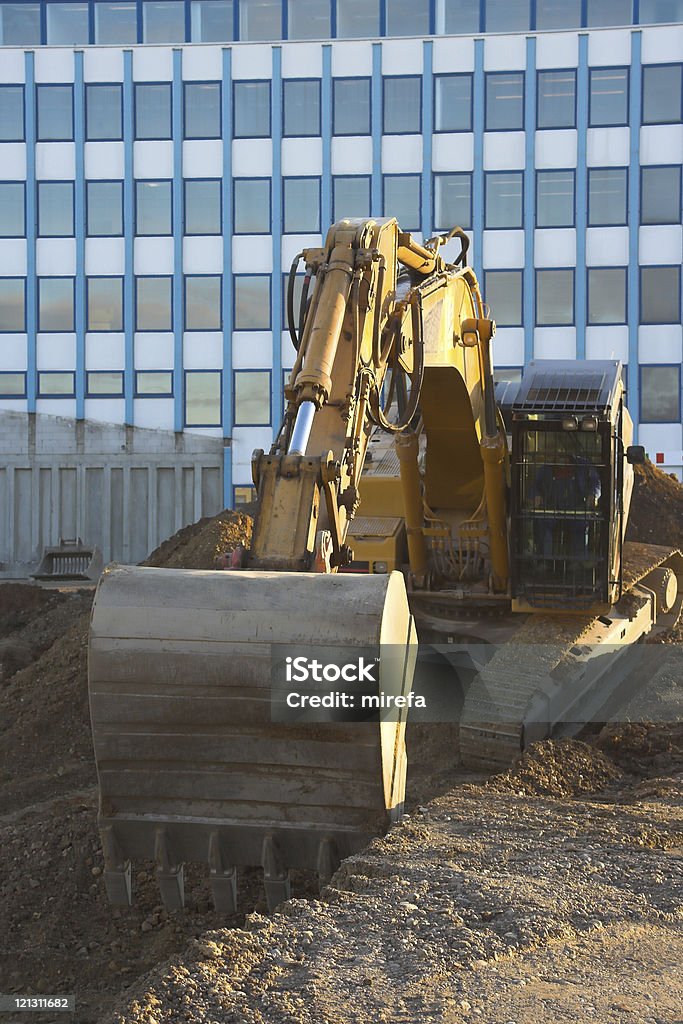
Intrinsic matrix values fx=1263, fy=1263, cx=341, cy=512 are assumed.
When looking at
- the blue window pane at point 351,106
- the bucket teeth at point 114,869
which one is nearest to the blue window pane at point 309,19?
the blue window pane at point 351,106

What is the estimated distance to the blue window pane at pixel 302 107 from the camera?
97.1 feet

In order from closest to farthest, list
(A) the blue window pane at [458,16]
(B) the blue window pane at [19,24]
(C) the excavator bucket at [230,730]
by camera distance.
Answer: (C) the excavator bucket at [230,730], (A) the blue window pane at [458,16], (B) the blue window pane at [19,24]

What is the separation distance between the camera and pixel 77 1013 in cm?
557

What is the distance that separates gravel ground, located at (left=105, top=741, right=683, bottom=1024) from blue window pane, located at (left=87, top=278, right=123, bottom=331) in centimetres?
2517

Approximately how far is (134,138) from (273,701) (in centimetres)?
2624

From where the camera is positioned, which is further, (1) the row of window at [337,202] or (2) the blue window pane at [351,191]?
(2) the blue window pane at [351,191]

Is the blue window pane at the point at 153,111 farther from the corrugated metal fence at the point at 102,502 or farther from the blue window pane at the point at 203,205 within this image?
the corrugated metal fence at the point at 102,502

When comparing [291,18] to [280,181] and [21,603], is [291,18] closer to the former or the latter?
[280,181]

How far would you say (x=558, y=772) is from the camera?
8.55 m

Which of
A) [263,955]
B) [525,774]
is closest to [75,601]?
[525,774]

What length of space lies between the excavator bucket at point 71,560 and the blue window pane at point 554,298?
11.5 meters

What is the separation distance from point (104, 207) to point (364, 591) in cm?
2589

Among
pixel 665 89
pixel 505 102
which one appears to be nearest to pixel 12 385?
pixel 505 102

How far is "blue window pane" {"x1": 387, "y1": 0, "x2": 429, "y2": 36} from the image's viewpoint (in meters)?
29.7
